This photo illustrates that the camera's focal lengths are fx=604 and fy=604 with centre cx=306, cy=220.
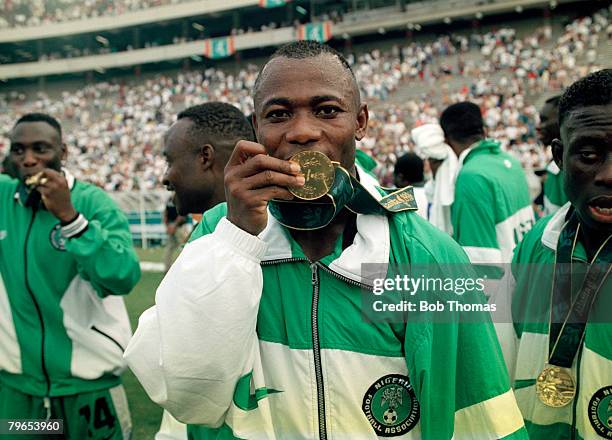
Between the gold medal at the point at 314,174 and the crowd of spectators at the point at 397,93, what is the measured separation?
15645 millimetres

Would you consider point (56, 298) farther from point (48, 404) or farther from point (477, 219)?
point (477, 219)

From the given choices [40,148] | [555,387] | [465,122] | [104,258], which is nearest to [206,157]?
[104,258]

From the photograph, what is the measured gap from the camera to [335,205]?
1.52m

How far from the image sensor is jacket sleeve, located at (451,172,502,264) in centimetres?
399

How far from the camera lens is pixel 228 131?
9.21 ft

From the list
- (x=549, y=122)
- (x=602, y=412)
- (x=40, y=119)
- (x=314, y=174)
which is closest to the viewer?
(x=314, y=174)

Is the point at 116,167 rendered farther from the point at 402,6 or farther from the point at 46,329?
the point at 46,329

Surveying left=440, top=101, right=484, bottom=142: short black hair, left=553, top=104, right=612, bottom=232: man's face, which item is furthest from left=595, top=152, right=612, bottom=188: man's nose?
left=440, top=101, right=484, bottom=142: short black hair

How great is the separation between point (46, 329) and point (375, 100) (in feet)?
84.1

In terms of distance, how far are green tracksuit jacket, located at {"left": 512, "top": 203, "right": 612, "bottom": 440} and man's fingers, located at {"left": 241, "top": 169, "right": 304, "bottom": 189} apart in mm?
1097

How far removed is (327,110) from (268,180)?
314mm

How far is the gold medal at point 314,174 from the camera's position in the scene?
1.44m

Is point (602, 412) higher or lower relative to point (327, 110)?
lower

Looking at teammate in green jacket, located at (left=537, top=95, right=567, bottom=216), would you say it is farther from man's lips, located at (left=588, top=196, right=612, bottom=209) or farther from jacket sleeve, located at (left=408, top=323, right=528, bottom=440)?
jacket sleeve, located at (left=408, top=323, right=528, bottom=440)
